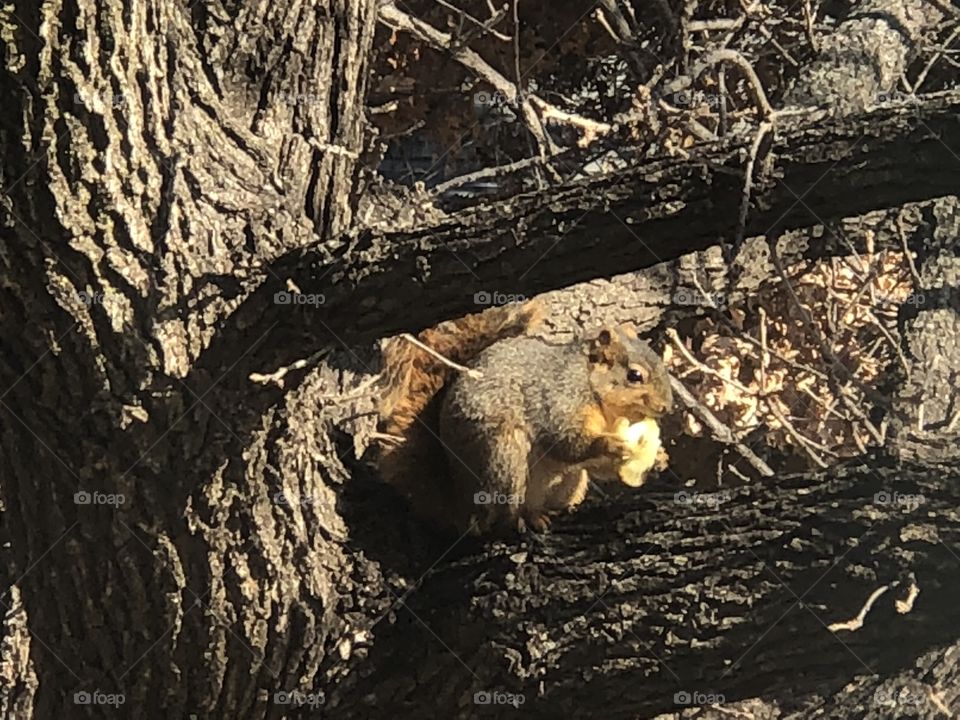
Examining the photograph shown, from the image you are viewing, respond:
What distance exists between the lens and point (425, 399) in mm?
2221

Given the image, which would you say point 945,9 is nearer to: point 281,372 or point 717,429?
point 717,429

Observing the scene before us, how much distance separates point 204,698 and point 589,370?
1.00 m

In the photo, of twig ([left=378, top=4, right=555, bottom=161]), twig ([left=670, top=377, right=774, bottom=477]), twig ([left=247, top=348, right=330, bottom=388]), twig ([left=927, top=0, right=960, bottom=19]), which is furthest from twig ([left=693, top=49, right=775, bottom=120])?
twig ([left=670, top=377, right=774, bottom=477])

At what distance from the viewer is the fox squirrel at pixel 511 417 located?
2.08 m

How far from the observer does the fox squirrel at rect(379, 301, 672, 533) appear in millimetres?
2084

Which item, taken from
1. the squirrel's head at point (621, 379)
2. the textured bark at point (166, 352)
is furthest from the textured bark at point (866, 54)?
the textured bark at point (166, 352)

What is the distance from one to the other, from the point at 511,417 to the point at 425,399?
6.9 inches

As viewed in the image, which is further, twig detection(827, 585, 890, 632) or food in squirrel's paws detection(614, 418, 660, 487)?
food in squirrel's paws detection(614, 418, 660, 487)

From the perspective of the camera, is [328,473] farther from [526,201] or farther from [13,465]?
[526,201]

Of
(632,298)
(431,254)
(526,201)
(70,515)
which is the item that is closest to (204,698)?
(70,515)

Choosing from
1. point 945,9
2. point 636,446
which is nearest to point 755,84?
point 636,446

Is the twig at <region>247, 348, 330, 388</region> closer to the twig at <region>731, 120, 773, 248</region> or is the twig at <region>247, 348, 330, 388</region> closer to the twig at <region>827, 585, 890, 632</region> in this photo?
the twig at <region>731, 120, 773, 248</region>

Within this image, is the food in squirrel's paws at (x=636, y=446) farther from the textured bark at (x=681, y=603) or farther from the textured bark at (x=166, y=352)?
the textured bark at (x=166, y=352)

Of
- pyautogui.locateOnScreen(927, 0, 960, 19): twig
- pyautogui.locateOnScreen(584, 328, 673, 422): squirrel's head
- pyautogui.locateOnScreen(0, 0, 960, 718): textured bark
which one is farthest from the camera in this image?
pyautogui.locateOnScreen(927, 0, 960, 19): twig
